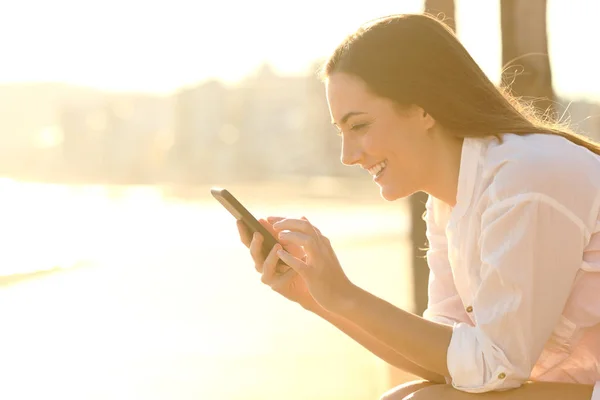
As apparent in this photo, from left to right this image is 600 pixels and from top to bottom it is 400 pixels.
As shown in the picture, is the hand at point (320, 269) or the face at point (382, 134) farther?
the face at point (382, 134)

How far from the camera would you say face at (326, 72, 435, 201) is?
2627 millimetres

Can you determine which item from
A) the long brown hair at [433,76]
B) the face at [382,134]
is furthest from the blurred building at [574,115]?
the face at [382,134]

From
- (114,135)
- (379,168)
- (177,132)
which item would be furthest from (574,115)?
(114,135)

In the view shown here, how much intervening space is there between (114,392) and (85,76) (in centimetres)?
8999

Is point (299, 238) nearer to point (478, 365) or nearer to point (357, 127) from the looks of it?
point (357, 127)

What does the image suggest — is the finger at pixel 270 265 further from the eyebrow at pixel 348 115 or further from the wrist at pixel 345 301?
the eyebrow at pixel 348 115

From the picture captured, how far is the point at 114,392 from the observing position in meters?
5.11

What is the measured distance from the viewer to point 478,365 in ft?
7.98

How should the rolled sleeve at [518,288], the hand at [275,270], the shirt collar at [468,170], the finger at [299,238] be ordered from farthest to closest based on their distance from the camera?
the hand at [275,270] → the shirt collar at [468,170] → the finger at [299,238] → the rolled sleeve at [518,288]

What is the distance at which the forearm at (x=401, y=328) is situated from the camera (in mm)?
2484

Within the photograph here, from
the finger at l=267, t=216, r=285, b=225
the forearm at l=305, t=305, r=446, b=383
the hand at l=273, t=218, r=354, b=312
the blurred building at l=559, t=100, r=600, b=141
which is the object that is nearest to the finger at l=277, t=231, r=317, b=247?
the hand at l=273, t=218, r=354, b=312

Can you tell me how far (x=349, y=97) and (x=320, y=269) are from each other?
468 millimetres

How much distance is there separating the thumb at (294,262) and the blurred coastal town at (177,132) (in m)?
52.4

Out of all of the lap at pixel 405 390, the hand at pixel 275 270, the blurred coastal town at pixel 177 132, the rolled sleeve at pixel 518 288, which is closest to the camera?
the rolled sleeve at pixel 518 288
